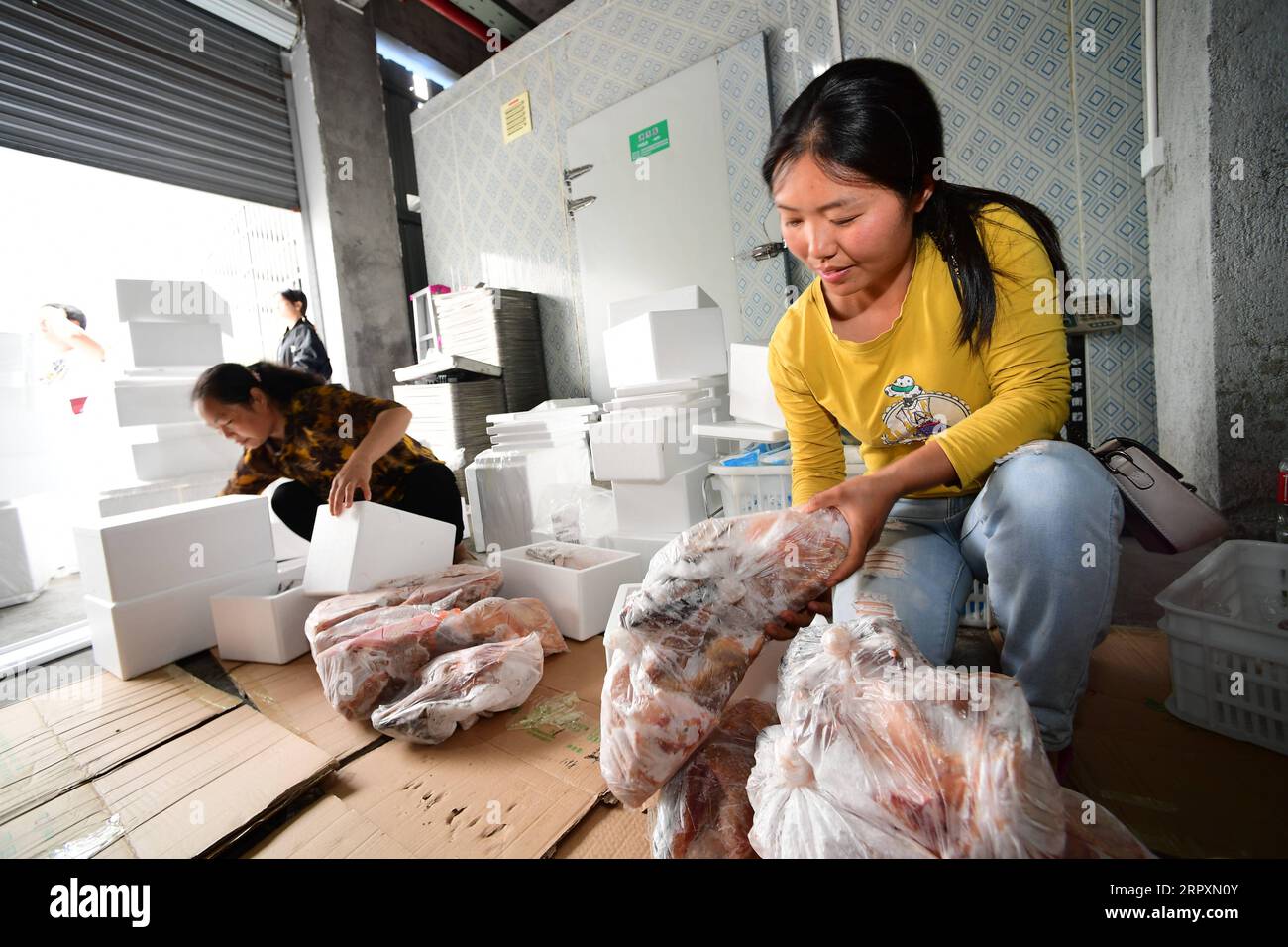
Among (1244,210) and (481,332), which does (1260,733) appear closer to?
(1244,210)

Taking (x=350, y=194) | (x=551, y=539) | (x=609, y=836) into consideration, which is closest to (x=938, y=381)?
(x=609, y=836)

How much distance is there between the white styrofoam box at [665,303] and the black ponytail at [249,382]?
1198 mm

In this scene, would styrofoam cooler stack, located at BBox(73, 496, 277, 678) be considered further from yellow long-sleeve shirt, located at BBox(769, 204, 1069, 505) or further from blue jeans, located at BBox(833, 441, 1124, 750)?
blue jeans, located at BBox(833, 441, 1124, 750)

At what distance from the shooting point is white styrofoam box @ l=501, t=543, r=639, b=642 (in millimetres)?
1651

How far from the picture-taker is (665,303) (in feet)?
7.82

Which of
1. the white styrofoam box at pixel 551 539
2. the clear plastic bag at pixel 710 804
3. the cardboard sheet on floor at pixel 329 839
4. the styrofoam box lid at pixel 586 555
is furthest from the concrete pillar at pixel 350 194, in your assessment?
the clear plastic bag at pixel 710 804

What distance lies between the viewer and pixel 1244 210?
1183 mm

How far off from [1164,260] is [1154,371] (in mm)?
360

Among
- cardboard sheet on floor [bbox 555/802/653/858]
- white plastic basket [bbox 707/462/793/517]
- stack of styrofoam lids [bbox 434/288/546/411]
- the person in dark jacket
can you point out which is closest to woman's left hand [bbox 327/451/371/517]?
white plastic basket [bbox 707/462/793/517]

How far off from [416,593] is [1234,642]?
5.49 ft

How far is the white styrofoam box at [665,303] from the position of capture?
7.59 feet
